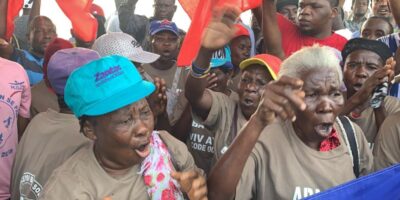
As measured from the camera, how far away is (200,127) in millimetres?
3586

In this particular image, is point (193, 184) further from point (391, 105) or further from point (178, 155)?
point (391, 105)

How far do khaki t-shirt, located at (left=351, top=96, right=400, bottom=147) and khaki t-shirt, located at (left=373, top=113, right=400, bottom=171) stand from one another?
47cm

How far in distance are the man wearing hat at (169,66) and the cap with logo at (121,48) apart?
505 mm

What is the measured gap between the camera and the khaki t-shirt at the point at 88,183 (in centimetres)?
200

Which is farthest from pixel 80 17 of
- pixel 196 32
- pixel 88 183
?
pixel 88 183

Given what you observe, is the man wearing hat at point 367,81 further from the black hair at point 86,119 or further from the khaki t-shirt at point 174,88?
the black hair at point 86,119

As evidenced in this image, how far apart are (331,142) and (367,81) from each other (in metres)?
0.81

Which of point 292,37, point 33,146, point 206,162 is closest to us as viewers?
point 33,146

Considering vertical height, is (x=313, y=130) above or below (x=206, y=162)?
above

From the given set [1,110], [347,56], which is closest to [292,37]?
[347,56]

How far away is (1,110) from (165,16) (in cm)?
Result: 333

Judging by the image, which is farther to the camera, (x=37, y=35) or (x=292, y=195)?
(x=37, y=35)

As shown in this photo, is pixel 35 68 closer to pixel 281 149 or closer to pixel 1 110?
pixel 1 110

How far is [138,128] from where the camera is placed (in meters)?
2.14
